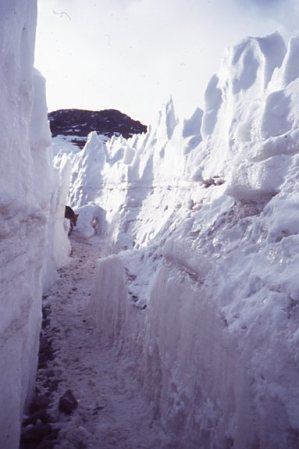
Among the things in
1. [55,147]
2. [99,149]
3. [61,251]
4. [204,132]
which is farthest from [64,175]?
[55,147]

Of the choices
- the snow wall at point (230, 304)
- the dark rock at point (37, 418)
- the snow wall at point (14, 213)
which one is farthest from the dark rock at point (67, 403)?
the snow wall at point (230, 304)

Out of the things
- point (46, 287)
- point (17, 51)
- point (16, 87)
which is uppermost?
point (17, 51)

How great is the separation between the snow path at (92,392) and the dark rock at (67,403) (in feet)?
0.21

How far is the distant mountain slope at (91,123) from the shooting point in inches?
1884

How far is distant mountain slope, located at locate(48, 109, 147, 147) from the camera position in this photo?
157ft

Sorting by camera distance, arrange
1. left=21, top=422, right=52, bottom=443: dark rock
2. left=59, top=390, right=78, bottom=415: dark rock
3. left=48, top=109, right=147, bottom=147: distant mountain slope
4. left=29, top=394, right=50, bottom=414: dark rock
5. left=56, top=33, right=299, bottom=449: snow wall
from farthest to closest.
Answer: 1. left=48, top=109, right=147, bottom=147: distant mountain slope
2. left=29, top=394, right=50, bottom=414: dark rock
3. left=59, top=390, right=78, bottom=415: dark rock
4. left=21, top=422, right=52, bottom=443: dark rock
5. left=56, top=33, right=299, bottom=449: snow wall

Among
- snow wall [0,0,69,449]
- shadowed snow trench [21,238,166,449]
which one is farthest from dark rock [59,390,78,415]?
snow wall [0,0,69,449]

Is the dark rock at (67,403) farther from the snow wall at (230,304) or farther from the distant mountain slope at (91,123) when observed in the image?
the distant mountain slope at (91,123)

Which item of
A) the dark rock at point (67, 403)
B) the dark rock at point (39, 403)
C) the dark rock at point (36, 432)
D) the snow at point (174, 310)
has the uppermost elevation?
the snow at point (174, 310)

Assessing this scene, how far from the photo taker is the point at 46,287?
1013 centimetres

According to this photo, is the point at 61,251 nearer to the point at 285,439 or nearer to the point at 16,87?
the point at 16,87

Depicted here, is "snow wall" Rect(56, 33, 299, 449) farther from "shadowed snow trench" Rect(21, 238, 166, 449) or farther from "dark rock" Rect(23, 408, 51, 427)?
"dark rock" Rect(23, 408, 51, 427)

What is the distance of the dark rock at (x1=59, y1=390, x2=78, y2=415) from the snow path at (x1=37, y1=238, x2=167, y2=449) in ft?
0.21

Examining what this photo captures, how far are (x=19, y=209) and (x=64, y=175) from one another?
1325 centimetres
